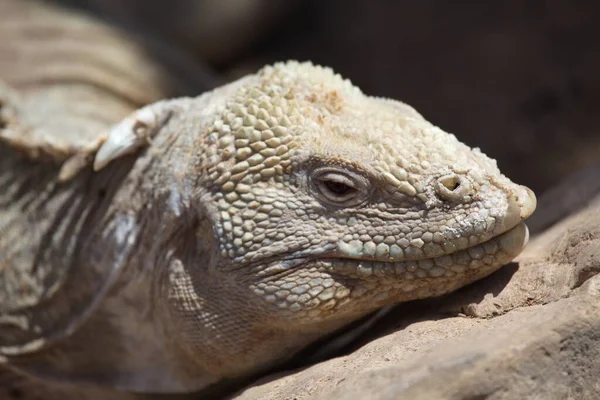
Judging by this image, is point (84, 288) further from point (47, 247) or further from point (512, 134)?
point (512, 134)

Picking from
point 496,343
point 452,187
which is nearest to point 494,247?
point 452,187

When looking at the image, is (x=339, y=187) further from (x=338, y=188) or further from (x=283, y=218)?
(x=283, y=218)

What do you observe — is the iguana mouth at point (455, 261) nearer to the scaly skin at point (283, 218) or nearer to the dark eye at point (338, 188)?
the scaly skin at point (283, 218)

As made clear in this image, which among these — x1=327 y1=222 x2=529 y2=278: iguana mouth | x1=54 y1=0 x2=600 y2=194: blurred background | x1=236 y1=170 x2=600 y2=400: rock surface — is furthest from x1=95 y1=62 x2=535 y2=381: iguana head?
x1=54 y1=0 x2=600 y2=194: blurred background

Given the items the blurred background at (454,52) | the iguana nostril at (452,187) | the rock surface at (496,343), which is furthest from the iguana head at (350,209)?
the blurred background at (454,52)

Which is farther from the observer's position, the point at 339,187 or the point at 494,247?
the point at 339,187

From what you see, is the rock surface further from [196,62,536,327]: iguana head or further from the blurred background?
the blurred background

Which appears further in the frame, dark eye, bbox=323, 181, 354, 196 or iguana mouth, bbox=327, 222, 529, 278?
dark eye, bbox=323, 181, 354, 196

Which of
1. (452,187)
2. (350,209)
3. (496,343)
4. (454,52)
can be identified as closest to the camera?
(496,343)
